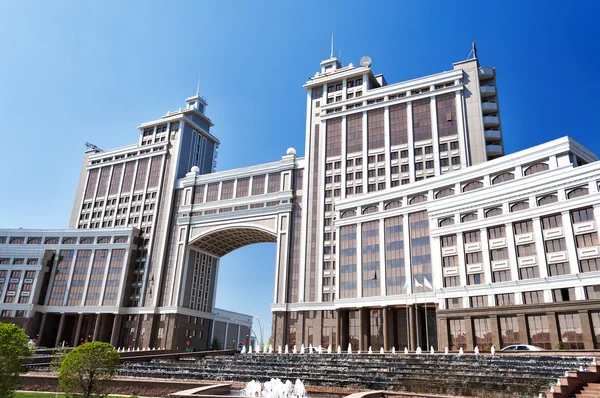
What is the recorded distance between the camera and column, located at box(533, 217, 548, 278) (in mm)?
44469

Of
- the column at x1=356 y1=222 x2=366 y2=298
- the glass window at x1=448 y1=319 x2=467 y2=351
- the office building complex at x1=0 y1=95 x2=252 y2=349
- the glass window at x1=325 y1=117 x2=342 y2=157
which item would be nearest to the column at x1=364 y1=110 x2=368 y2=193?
the glass window at x1=325 y1=117 x2=342 y2=157

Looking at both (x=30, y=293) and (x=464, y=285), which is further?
(x=30, y=293)

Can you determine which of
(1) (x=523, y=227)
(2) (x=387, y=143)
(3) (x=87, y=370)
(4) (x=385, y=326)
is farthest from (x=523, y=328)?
(3) (x=87, y=370)

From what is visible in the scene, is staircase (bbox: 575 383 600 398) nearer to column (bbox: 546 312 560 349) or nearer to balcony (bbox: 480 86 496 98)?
column (bbox: 546 312 560 349)

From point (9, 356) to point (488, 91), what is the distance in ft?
219

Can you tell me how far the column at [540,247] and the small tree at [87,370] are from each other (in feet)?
132

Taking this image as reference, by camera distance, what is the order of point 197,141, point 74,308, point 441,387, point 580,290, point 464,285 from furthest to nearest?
point 197,141
point 74,308
point 464,285
point 580,290
point 441,387

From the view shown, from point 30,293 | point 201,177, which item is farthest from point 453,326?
point 30,293

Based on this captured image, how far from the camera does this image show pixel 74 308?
84688 mm

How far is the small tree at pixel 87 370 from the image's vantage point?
65.4ft

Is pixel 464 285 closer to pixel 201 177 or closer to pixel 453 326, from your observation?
pixel 453 326

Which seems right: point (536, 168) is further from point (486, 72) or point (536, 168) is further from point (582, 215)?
point (486, 72)

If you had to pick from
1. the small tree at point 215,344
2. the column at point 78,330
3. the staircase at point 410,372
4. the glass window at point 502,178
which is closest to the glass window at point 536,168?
the glass window at point 502,178

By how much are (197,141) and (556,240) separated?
74.8m
